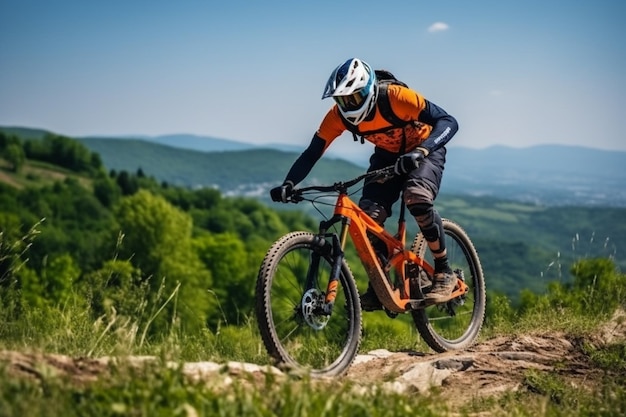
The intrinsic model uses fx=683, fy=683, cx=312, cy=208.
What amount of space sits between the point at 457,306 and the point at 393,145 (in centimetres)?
225

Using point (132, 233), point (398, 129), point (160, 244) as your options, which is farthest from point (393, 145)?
point (132, 233)

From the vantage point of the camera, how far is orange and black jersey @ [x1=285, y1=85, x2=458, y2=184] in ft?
23.0

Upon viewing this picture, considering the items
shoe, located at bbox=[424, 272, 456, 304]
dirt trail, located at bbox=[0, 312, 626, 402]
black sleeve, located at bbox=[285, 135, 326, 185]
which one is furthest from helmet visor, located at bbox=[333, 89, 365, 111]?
dirt trail, located at bbox=[0, 312, 626, 402]

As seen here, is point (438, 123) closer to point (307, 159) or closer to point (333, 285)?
point (307, 159)

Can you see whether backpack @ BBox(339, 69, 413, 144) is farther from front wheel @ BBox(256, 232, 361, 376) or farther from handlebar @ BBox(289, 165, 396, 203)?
front wheel @ BBox(256, 232, 361, 376)

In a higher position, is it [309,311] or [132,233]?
[309,311]

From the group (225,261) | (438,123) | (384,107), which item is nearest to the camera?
(384,107)

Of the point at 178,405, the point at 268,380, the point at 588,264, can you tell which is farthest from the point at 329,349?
the point at 588,264

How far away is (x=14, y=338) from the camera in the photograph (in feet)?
17.6

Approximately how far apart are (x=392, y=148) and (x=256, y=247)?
7932 cm

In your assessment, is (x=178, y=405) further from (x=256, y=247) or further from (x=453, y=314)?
(x=256, y=247)

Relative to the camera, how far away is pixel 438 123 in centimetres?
716

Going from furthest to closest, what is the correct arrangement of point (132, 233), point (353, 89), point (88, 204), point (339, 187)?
point (88, 204)
point (132, 233)
point (353, 89)
point (339, 187)

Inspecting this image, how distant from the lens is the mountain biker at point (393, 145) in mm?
6613
